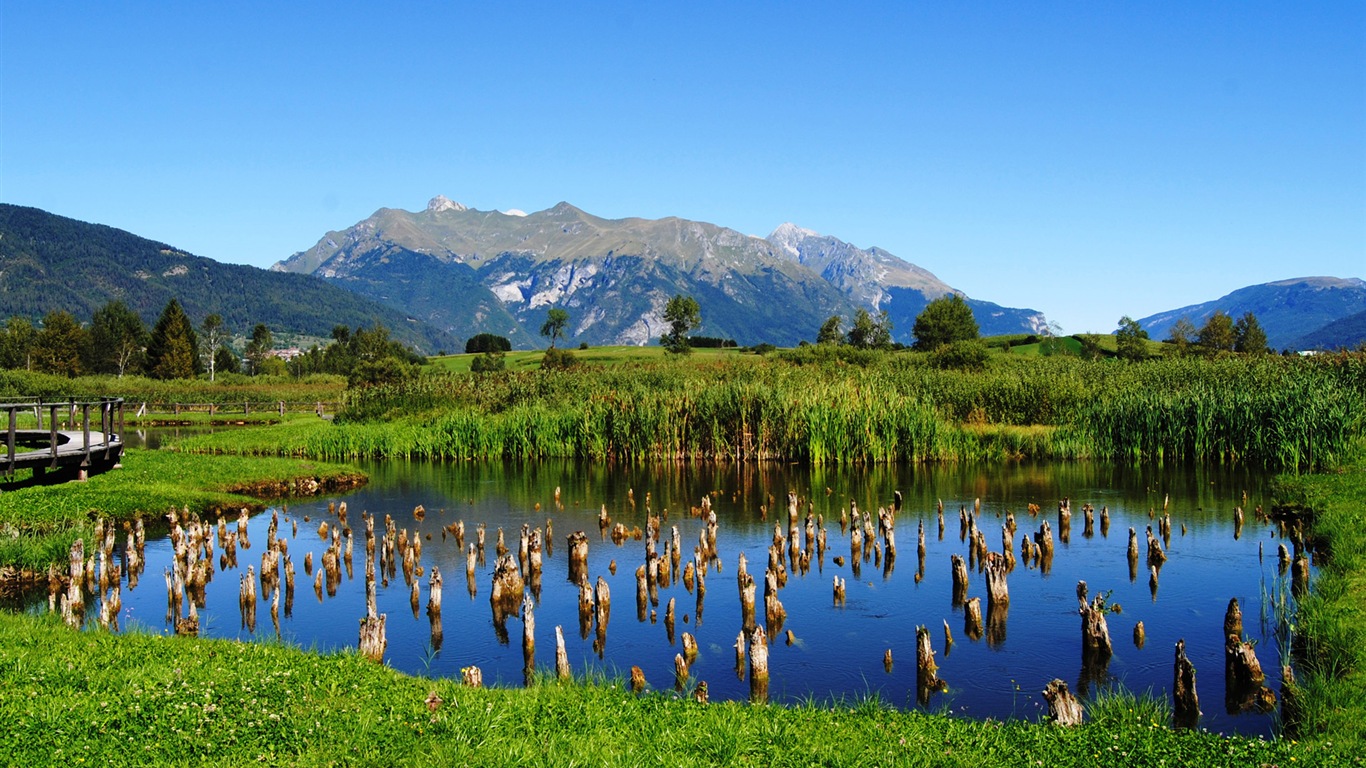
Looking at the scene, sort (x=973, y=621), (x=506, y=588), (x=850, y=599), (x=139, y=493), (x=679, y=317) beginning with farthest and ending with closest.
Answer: (x=679, y=317) → (x=139, y=493) → (x=850, y=599) → (x=506, y=588) → (x=973, y=621)

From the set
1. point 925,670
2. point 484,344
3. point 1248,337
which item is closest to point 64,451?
point 925,670

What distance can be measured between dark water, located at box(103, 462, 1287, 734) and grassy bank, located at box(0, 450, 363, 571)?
80.9 inches

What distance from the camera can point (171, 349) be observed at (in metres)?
164

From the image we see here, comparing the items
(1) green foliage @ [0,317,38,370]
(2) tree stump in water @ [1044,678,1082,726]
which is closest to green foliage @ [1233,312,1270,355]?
(2) tree stump in water @ [1044,678,1082,726]

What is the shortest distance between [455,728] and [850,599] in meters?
11.2

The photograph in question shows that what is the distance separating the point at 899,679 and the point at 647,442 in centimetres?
3149

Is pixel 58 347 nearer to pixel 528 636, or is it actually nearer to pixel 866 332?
pixel 866 332

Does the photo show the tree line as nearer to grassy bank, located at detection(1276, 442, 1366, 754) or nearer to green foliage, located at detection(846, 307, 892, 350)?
green foliage, located at detection(846, 307, 892, 350)

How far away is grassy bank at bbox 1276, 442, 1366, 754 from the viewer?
12.7 meters

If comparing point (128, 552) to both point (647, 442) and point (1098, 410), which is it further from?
point (1098, 410)

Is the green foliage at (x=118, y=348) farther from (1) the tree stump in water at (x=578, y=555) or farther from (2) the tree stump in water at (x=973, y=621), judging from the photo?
(2) the tree stump in water at (x=973, y=621)

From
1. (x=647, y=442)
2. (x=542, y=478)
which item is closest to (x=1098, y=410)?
(x=647, y=442)

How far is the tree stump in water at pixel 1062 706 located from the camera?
1249 centimetres

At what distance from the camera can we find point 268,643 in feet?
52.0
